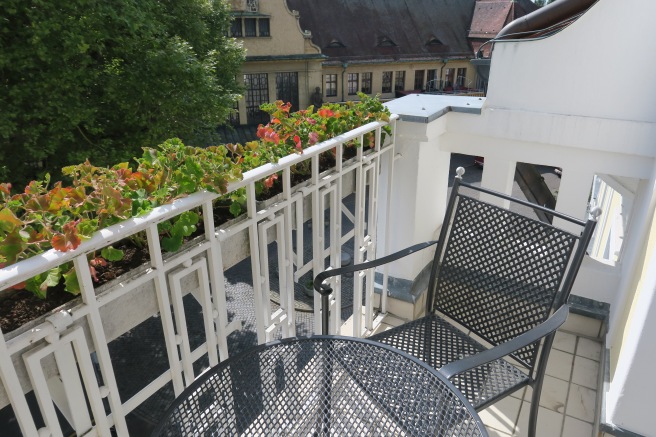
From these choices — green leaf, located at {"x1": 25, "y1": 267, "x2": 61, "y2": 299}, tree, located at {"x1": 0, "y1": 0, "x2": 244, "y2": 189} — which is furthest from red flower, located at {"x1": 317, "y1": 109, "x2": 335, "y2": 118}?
tree, located at {"x1": 0, "y1": 0, "x2": 244, "y2": 189}

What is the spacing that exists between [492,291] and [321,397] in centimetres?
79

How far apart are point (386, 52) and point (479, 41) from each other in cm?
509

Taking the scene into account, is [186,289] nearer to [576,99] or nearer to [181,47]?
[576,99]

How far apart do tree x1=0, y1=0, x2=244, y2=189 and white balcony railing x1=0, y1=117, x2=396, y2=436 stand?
568cm

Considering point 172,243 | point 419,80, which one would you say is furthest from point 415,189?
point 419,80

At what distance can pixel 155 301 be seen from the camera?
3.80 feet

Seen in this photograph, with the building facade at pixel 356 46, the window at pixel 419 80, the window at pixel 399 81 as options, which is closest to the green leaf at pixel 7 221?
the building facade at pixel 356 46

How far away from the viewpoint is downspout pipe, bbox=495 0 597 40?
2498 millimetres

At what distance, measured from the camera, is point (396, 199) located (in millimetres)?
2434

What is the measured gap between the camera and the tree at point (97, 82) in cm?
617

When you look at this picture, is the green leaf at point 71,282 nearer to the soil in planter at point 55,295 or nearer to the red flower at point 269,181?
the soil in planter at point 55,295

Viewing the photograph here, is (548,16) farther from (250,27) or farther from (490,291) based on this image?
(250,27)

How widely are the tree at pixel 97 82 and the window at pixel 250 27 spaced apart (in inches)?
327

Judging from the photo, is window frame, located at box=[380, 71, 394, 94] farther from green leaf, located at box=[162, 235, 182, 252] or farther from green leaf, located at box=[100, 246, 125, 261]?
green leaf, located at box=[100, 246, 125, 261]
